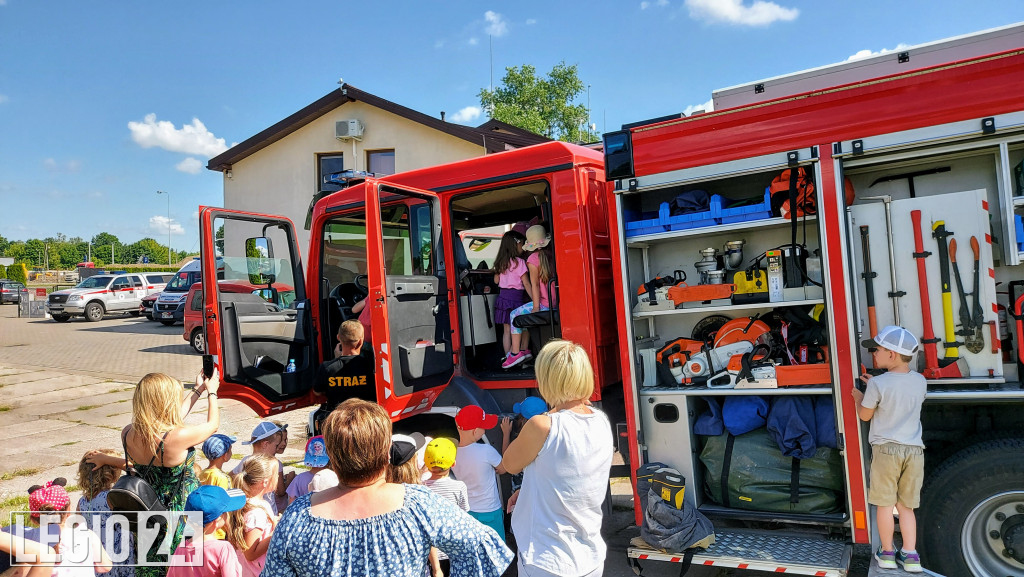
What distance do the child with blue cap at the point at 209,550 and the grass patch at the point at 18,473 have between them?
5.74 meters

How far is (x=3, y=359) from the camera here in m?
15.4

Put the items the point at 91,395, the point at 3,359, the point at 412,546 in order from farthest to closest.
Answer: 1. the point at 3,359
2. the point at 91,395
3. the point at 412,546

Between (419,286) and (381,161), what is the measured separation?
15349 millimetres

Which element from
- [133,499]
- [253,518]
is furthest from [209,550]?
[133,499]

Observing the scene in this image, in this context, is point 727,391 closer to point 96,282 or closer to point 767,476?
point 767,476

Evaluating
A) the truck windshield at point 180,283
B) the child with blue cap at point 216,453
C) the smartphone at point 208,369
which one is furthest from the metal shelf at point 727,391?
the truck windshield at point 180,283

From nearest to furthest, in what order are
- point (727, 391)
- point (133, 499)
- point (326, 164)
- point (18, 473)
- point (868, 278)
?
1. point (133, 499)
2. point (868, 278)
3. point (727, 391)
4. point (18, 473)
5. point (326, 164)

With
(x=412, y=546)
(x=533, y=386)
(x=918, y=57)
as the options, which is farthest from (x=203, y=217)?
(x=918, y=57)

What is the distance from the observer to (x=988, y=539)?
10.6 ft

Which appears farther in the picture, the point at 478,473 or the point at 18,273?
the point at 18,273

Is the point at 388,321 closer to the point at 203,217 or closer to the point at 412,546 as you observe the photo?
the point at 203,217

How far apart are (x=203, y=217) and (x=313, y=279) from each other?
45.3 inches

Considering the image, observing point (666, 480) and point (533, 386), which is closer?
point (666, 480)

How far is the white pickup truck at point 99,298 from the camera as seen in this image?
23.4 meters
